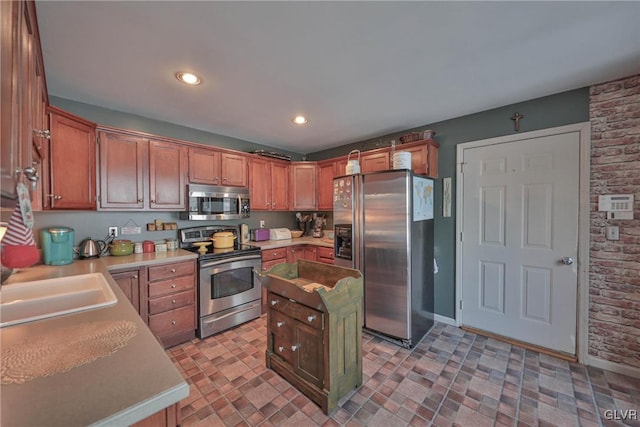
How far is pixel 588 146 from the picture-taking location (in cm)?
219

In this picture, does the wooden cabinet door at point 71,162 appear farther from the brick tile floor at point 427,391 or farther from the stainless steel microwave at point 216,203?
the brick tile floor at point 427,391

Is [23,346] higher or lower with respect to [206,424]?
higher

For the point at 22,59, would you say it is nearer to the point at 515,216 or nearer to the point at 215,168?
the point at 215,168

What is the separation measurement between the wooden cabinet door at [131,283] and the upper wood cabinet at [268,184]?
162cm

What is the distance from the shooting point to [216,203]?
3.14 metres

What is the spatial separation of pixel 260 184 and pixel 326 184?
1.02 metres

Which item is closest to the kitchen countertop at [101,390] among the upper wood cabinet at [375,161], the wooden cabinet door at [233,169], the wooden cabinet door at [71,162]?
the wooden cabinet door at [71,162]

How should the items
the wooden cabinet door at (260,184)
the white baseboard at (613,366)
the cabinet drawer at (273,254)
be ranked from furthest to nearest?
the wooden cabinet door at (260,184) → the cabinet drawer at (273,254) → the white baseboard at (613,366)

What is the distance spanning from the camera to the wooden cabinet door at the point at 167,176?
8.95ft

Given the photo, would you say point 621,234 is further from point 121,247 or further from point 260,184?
point 121,247

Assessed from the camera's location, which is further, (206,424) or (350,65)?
(350,65)

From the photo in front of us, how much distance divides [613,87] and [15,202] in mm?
3778

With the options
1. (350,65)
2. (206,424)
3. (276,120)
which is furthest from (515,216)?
(206,424)

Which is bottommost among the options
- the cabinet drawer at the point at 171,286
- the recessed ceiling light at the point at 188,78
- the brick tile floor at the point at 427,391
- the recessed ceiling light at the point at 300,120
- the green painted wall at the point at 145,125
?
the brick tile floor at the point at 427,391
